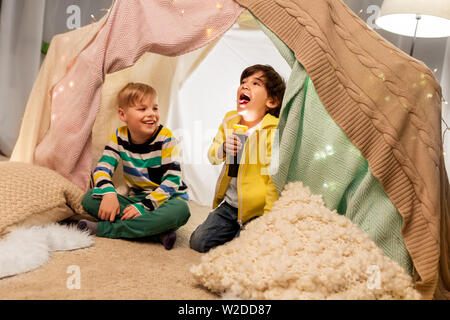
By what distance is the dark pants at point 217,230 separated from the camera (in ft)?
4.34

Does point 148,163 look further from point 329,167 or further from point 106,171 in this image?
point 329,167

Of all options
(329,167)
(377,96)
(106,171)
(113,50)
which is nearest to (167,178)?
(106,171)

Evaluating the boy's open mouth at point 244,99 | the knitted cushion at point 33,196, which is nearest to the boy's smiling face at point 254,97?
the boy's open mouth at point 244,99

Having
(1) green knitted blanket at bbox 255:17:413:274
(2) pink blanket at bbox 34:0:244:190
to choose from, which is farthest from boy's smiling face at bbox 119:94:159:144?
(1) green knitted blanket at bbox 255:17:413:274

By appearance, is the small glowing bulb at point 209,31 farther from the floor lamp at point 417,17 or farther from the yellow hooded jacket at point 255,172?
the floor lamp at point 417,17

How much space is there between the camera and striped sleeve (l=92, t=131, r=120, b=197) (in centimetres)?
133

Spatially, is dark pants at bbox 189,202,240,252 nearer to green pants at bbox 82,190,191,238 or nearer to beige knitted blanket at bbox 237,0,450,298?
green pants at bbox 82,190,191,238

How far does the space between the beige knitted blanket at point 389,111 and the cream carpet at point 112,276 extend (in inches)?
20.4

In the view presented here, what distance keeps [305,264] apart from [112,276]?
452mm

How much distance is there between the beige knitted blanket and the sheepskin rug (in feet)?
0.42

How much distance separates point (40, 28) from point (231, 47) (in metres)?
1.21

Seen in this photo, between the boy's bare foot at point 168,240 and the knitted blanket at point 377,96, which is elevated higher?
the knitted blanket at point 377,96

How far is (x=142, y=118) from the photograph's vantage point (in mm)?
1428

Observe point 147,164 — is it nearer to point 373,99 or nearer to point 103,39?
point 103,39
